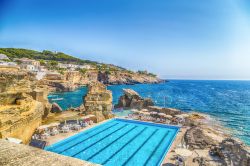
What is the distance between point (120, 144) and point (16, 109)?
7.39 metres

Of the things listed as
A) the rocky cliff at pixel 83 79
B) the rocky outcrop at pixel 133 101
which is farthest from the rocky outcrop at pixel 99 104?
the rocky cliff at pixel 83 79

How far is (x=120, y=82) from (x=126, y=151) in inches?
3772

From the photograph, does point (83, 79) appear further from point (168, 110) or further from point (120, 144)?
point (120, 144)

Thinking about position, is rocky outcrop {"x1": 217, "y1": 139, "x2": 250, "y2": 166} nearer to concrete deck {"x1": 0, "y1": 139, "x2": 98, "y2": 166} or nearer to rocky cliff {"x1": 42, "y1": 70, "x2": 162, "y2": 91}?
concrete deck {"x1": 0, "y1": 139, "x2": 98, "y2": 166}

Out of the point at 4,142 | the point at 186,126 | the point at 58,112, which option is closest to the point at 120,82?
the point at 58,112

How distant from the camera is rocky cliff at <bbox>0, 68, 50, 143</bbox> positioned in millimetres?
10626

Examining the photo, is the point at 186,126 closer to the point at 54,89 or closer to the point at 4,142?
the point at 4,142

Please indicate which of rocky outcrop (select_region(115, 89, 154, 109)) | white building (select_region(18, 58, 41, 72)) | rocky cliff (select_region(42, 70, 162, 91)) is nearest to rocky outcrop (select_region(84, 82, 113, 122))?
rocky outcrop (select_region(115, 89, 154, 109))

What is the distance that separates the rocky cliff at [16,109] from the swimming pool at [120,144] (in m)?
2.52

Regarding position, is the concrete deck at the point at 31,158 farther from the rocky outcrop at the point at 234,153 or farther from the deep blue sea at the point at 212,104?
the deep blue sea at the point at 212,104

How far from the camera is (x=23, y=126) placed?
1198 centimetres

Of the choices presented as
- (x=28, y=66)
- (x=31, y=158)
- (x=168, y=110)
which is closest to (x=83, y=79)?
(x=28, y=66)

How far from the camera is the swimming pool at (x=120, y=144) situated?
10148mm

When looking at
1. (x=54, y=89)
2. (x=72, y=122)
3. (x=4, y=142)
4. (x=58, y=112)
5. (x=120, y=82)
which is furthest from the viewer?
(x=120, y=82)
